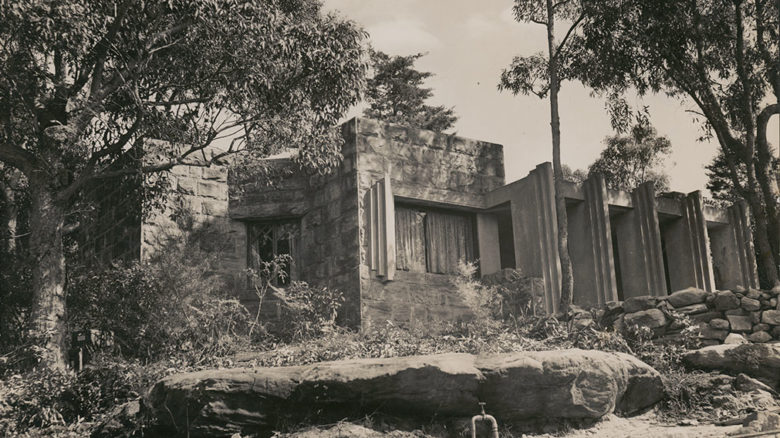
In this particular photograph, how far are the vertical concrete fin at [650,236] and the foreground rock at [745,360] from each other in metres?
4.81

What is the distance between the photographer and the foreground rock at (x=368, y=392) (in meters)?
7.80

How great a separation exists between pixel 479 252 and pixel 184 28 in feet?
21.9

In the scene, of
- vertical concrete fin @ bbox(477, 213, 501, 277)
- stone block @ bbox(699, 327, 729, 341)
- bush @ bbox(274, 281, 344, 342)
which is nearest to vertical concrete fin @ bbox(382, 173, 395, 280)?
bush @ bbox(274, 281, 344, 342)

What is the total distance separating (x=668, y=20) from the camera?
13.8 m

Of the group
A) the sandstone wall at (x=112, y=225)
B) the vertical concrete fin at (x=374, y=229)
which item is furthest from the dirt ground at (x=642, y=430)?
the sandstone wall at (x=112, y=225)

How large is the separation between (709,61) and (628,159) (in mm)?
7251

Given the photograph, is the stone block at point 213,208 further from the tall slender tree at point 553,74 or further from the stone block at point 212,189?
the tall slender tree at point 553,74

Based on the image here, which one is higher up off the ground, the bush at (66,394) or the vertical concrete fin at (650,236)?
the vertical concrete fin at (650,236)

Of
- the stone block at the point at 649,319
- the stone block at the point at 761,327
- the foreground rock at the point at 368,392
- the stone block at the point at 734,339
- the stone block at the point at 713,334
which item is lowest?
the foreground rock at the point at 368,392

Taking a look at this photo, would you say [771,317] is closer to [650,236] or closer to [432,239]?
[650,236]

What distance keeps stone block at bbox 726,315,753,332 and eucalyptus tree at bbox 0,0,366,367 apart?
6027 mm

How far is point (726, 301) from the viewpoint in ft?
33.8

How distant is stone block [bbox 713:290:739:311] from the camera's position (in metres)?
10.3

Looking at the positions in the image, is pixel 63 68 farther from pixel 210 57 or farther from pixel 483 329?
pixel 483 329
